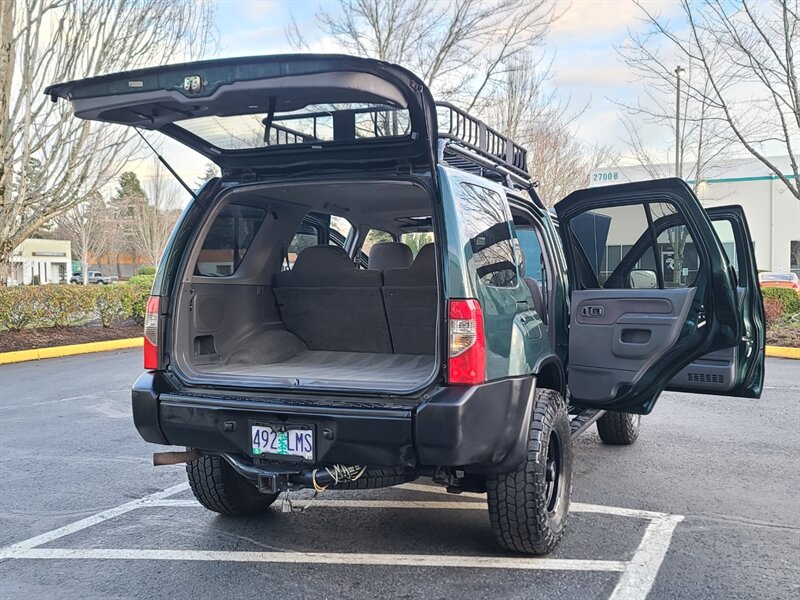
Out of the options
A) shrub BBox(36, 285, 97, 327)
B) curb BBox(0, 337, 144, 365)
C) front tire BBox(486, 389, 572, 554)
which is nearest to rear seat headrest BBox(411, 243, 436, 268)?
front tire BBox(486, 389, 572, 554)

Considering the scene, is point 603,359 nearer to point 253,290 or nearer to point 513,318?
point 513,318

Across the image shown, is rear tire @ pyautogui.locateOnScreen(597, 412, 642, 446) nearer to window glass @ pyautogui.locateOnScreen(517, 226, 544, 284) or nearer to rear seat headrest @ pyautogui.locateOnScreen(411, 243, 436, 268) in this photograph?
window glass @ pyautogui.locateOnScreen(517, 226, 544, 284)

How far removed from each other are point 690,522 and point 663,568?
773 millimetres

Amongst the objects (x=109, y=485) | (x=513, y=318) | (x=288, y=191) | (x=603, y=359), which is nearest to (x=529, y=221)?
(x=603, y=359)

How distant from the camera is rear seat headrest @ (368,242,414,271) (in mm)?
4961

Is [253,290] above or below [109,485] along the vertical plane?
above

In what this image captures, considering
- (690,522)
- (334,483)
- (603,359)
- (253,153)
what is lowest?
(690,522)

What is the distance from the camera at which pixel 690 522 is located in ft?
13.4

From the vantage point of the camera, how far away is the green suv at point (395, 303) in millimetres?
3092

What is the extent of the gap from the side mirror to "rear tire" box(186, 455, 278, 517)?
9.56 feet

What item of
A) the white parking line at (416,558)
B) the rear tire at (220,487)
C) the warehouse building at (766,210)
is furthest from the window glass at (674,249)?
the warehouse building at (766,210)

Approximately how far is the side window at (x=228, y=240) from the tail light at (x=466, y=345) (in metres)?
1.63

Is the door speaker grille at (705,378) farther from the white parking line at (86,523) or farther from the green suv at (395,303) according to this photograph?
the white parking line at (86,523)

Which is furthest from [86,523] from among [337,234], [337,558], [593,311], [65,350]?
[65,350]
